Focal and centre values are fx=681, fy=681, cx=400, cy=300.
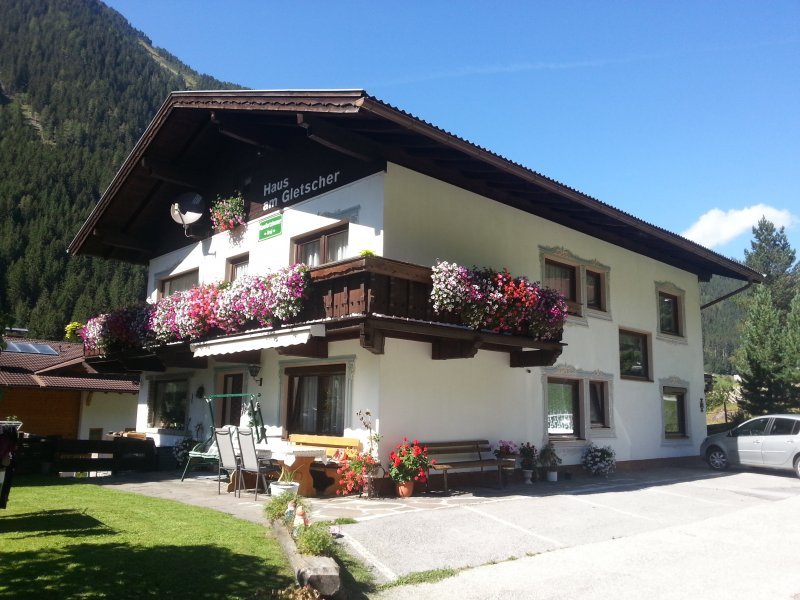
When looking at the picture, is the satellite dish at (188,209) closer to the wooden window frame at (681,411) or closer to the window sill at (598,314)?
the window sill at (598,314)

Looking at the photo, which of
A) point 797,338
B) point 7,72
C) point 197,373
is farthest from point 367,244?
point 7,72

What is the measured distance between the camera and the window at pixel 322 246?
40.9ft

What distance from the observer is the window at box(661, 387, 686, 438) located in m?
17.3

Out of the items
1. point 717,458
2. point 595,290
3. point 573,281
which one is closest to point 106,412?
point 573,281

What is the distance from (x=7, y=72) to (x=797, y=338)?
11597 cm

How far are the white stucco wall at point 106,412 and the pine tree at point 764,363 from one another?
2258 cm

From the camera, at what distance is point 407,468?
422 inches

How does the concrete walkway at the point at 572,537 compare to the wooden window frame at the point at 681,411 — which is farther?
the wooden window frame at the point at 681,411

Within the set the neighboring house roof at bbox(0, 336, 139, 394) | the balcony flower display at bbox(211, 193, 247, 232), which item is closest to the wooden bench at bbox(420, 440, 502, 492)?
the balcony flower display at bbox(211, 193, 247, 232)

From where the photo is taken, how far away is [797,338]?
2508cm

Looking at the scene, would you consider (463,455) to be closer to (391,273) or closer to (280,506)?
(391,273)

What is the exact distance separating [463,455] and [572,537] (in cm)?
424

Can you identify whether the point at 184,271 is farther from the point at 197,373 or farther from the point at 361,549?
the point at 361,549

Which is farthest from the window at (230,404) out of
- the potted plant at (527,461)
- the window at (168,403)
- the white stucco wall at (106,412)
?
the white stucco wall at (106,412)
